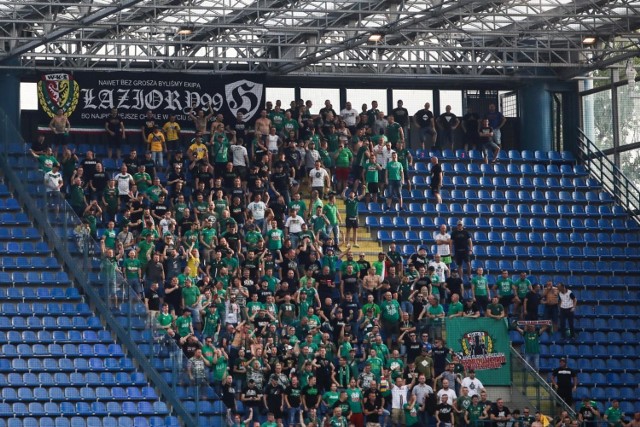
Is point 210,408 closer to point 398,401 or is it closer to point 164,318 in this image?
point 164,318

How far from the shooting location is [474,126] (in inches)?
1455

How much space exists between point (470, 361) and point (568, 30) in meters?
9.31

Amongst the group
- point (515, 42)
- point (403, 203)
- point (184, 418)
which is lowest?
point (184, 418)

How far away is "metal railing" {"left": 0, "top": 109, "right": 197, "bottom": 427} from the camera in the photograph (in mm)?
27875

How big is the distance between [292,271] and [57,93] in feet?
28.2

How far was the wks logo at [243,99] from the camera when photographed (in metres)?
36.2

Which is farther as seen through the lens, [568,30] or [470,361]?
[568,30]

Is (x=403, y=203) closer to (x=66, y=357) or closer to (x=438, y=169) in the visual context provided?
(x=438, y=169)

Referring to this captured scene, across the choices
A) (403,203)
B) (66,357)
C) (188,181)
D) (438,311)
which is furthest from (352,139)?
(66,357)

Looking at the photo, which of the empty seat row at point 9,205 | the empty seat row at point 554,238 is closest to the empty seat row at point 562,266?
the empty seat row at point 554,238

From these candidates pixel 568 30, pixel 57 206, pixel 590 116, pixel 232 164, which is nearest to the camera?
pixel 57 206

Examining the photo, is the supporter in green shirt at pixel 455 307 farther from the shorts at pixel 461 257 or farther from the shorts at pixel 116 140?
the shorts at pixel 116 140

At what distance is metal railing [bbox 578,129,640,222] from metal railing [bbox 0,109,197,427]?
1284 centimetres

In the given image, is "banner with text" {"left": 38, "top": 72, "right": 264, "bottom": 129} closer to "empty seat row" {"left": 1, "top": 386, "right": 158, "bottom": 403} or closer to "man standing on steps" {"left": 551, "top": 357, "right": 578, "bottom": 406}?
"empty seat row" {"left": 1, "top": 386, "right": 158, "bottom": 403}
